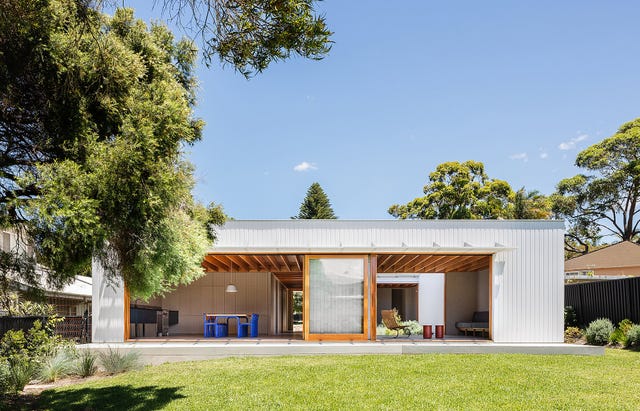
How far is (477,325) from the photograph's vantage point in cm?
1597

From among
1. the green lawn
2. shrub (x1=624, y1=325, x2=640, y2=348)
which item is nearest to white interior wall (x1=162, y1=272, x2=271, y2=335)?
the green lawn

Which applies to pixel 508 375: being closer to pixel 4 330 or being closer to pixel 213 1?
pixel 213 1

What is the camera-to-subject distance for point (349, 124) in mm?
27953

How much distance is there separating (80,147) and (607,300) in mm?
14690

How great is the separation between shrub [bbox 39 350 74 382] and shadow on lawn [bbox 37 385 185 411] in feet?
3.57

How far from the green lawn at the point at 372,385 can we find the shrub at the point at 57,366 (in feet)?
2.89

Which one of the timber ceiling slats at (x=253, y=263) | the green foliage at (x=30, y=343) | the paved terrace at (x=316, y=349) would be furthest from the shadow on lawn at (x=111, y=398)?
the timber ceiling slats at (x=253, y=263)

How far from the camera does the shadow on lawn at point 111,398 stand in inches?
311

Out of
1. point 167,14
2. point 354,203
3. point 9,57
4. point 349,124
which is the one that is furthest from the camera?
point 354,203

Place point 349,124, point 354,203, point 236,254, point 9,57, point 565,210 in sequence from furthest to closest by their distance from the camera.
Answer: point 354,203, point 565,210, point 349,124, point 236,254, point 9,57

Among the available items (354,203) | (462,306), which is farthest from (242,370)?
(354,203)

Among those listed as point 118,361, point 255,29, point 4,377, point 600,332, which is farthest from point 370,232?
point 255,29

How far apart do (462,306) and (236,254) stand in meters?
9.02

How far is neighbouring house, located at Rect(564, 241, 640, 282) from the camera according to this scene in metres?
24.8
